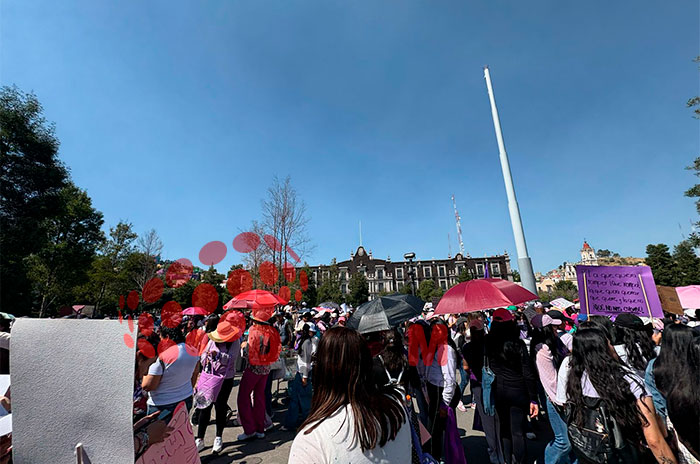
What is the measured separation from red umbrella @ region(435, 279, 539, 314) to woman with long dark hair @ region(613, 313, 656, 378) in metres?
0.92

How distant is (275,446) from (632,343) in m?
4.75

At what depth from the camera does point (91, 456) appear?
1.32 meters

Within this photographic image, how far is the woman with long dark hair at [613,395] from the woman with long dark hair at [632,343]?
1416 millimetres

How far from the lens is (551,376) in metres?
3.28

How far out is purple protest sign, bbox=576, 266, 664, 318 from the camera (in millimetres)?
3713

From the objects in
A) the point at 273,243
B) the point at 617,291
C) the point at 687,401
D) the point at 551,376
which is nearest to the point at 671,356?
the point at 687,401

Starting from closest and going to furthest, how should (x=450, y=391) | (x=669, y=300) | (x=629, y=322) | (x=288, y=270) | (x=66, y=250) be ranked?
(x=450, y=391)
(x=629, y=322)
(x=669, y=300)
(x=288, y=270)
(x=66, y=250)

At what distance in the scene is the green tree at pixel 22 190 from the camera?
16.1 m

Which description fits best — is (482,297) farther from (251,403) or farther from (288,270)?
(288,270)

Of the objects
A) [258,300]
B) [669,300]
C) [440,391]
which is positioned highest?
[258,300]

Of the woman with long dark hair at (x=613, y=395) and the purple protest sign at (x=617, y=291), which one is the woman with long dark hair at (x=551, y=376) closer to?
the purple protest sign at (x=617, y=291)

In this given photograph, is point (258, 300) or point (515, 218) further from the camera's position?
point (515, 218)

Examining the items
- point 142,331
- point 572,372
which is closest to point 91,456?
point 142,331

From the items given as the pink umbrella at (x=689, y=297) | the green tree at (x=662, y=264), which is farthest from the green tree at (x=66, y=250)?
the green tree at (x=662, y=264)
